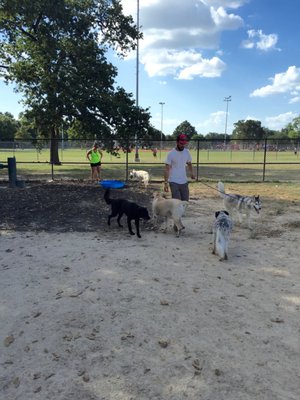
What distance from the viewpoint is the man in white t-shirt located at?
744 cm

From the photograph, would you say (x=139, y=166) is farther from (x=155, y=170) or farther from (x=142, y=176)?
(x=142, y=176)

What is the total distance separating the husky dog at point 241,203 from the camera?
8025mm

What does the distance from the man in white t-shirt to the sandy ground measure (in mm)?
1458

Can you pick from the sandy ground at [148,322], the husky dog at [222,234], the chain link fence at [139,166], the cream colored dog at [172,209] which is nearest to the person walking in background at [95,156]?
the chain link fence at [139,166]

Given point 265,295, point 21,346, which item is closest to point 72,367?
point 21,346

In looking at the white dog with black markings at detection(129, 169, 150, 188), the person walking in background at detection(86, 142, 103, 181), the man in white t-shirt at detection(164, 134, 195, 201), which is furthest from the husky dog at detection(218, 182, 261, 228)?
the person walking in background at detection(86, 142, 103, 181)

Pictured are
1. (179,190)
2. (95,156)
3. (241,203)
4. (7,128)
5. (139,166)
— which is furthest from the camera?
(7,128)

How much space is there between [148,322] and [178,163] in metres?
4.17

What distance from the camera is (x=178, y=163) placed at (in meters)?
7.55

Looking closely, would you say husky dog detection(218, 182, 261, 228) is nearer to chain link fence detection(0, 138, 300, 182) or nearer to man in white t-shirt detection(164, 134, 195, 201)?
man in white t-shirt detection(164, 134, 195, 201)

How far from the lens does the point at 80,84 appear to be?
20312mm

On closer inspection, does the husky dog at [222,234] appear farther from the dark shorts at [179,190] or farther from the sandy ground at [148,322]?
the dark shorts at [179,190]

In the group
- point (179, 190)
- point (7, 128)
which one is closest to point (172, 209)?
point (179, 190)

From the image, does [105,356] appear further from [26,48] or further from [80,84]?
[26,48]
